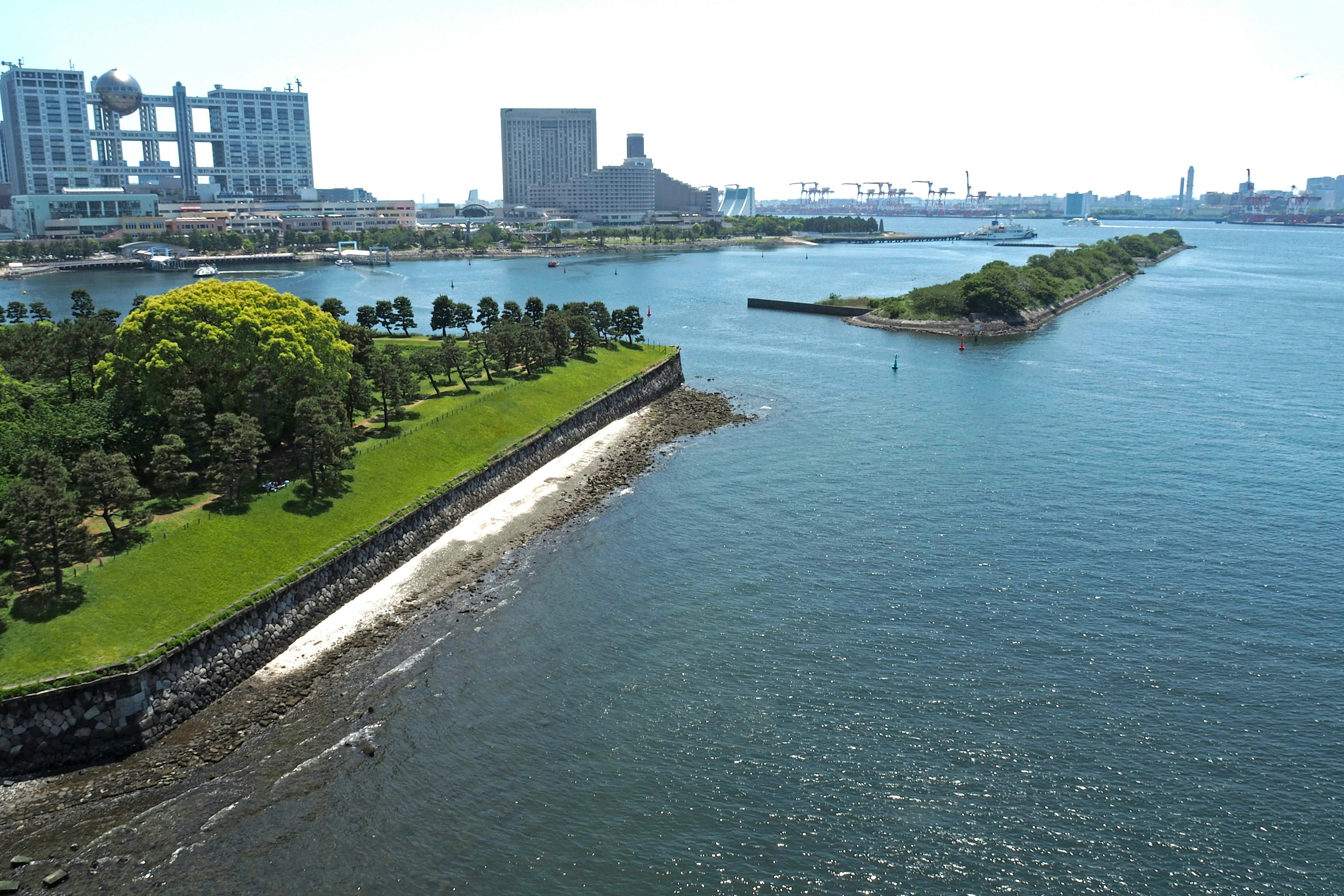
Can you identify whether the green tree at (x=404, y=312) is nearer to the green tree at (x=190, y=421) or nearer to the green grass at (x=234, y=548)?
the green grass at (x=234, y=548)

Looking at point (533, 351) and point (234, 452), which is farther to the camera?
point (533, 351)

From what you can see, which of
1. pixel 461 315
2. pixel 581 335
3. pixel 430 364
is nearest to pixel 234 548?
pixel 430 364

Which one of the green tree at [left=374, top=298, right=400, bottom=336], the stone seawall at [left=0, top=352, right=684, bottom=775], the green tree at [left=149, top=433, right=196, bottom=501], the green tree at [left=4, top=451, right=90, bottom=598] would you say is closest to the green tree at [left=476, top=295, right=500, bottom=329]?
the green tree at [left=374, top=298, right=400, bottom=336]

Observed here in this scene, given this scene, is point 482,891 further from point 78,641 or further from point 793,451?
point 793,451

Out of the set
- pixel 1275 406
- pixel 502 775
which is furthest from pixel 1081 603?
pixel 1275 406

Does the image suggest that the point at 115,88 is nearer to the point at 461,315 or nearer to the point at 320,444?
the point at 461,315

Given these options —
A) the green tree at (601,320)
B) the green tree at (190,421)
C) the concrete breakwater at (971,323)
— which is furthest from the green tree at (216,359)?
the concrete breakwater at (971,323)
